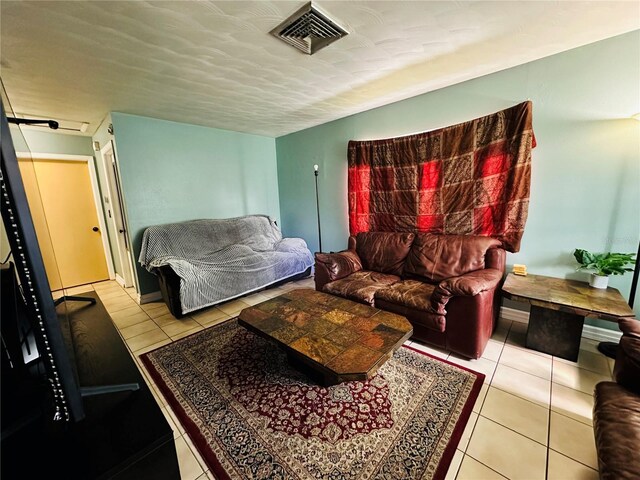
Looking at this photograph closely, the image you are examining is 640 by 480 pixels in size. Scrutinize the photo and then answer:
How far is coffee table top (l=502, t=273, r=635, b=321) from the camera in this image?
1.66 m

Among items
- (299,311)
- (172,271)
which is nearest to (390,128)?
(299,311)

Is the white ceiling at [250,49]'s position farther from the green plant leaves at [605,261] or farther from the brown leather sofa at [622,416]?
the brown leather sofa at [622,416]

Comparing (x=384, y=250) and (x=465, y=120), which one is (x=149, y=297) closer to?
(x=384, y=250)

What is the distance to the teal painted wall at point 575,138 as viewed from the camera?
6.27ft

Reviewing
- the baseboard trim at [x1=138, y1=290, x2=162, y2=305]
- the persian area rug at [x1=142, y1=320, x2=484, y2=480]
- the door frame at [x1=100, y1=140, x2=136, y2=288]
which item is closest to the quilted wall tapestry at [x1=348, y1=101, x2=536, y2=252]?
the persian area rug at [x1=142, y1=320, x2=484, y2=480]

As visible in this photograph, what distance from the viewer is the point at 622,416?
100cm

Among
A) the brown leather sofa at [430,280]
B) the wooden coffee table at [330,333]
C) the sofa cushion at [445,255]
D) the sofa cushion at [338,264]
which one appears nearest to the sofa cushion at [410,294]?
the brown leather sofa at [430,280]

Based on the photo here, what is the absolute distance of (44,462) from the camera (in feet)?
2.64

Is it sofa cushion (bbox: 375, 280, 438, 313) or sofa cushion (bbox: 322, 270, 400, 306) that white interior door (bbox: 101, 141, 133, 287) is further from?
sofa cushion (bbox: 375, 280, 438, 313)

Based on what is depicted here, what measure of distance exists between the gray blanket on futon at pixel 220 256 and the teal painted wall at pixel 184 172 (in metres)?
0.29

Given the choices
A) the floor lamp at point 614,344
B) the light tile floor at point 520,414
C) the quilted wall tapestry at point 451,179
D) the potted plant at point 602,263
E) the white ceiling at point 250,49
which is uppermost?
the white ceiling at point 250,49

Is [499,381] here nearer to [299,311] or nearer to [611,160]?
[299,311]

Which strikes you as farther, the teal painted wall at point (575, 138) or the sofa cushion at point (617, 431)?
the teal painted wall at point (575, 138)

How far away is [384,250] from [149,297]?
3.05 m
